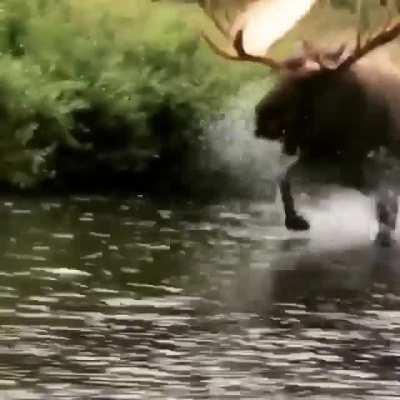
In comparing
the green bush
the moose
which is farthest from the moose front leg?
the green bush

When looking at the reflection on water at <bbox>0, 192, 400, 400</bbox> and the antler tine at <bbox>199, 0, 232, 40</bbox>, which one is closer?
the reflection on water at <bbox>0, 192, 400, 400</bbox>

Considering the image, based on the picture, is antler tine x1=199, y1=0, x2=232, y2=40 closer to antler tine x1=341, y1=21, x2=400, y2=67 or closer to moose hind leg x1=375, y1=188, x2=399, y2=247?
antler tine x1=341, y1=21, x2=400, y2=67

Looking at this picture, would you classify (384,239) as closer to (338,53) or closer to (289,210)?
(289,210)

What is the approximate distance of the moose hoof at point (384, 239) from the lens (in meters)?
1.24

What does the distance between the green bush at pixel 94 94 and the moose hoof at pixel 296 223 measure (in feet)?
0.52

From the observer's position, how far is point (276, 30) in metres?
1.26

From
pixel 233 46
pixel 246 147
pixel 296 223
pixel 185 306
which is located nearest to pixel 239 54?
pixel 233 46

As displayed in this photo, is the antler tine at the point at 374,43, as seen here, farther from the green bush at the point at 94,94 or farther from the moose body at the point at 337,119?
the green bush at the point at 94,94

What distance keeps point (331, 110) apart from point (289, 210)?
0.15 meters

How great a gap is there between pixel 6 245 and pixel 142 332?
0.78 feet

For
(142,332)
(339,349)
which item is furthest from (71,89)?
(339,349)

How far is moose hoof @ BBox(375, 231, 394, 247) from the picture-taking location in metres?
1.24

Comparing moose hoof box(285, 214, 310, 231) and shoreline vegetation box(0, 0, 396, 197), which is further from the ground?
shoreline vegetation box(0, 0, 396, 197)

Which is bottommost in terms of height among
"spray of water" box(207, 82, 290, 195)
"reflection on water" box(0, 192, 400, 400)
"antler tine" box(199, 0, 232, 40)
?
"reflection on water" box(0, 192, 400, 400)
